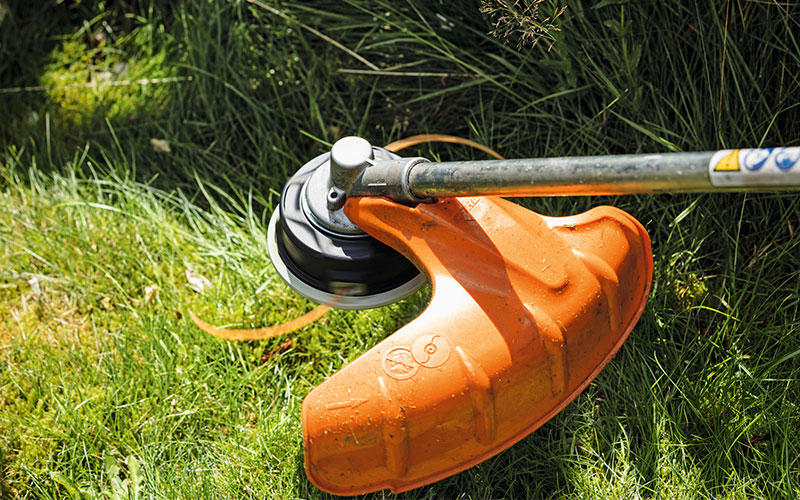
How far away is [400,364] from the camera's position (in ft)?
5.66

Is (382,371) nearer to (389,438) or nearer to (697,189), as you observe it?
(389,438)

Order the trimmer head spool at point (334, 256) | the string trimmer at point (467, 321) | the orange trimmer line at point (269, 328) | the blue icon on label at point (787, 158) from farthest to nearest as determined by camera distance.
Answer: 1. the orange trimmer line at point (269, 328)
2. the trimmer head spool at point (334, 256)
3. the string trimmer at point (467, 321)
4. the blue icon on label at point (787, 158)

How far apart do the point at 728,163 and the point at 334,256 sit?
0.99 m

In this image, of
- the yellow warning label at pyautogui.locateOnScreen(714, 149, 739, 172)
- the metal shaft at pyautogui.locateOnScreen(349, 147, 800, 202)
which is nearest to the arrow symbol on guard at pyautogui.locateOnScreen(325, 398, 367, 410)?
the metal shaft at pyautogui.locateOnScreen(349, 147, 800, 202)

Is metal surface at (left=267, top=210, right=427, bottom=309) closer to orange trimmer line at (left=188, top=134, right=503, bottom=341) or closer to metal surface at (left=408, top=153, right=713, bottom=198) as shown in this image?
orange trimmer line at (left=188, top=134, right=503, bottom=341)

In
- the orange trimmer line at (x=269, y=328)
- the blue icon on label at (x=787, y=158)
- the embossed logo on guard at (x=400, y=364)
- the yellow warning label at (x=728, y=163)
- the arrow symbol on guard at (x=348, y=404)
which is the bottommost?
the orange trimmer line at (x=269, y=328)

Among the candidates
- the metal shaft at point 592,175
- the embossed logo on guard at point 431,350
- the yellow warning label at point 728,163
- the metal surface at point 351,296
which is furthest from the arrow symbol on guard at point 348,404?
the yellow warning label at point 728,163

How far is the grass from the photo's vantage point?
200 centimetres

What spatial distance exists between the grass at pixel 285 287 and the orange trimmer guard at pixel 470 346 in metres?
0.25

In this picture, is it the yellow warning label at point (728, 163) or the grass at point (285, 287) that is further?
the grass at point (285, 287)

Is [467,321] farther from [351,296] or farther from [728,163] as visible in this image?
[728,163]

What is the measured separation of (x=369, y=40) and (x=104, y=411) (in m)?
1.56

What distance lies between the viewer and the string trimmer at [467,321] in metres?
1.71

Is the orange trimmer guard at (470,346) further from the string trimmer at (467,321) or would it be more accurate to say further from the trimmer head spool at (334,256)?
the trimmer head spool at (334,256)
